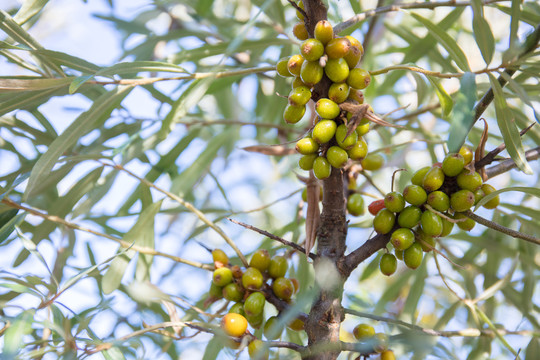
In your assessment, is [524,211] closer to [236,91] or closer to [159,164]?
[159,164]

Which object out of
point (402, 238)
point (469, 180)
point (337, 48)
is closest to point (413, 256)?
point (402, 238)

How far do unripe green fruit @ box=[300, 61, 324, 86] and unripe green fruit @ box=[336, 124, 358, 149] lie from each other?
3.3 inches

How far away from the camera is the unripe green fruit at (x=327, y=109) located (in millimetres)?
787

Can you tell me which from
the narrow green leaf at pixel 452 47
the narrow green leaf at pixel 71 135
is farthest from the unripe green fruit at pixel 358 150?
the narrow green leaf at pixel 71 135

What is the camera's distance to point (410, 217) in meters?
0.83

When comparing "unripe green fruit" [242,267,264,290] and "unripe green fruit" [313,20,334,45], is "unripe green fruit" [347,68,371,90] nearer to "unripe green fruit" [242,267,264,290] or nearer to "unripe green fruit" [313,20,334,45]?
"unripe green fruit" [313,20,334,45]

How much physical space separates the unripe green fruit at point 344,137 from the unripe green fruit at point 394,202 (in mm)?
109

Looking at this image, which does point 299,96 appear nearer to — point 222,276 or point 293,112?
point 293,112

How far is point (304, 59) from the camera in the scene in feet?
2.67

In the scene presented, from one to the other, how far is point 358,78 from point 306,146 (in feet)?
0.43

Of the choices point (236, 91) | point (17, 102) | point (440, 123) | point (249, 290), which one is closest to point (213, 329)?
point (249, 290)

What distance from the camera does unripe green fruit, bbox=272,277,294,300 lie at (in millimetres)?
967

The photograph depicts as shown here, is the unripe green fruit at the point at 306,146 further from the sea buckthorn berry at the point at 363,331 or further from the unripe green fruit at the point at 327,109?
the sea buckthorn berry at the point at 363,331

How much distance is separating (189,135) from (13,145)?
1.39 feet
